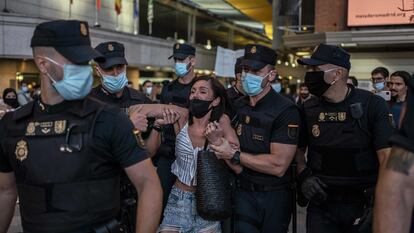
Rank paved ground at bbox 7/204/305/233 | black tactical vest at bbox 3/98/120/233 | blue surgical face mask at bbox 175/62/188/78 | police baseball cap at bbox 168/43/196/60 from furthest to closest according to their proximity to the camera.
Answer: police baseball cap at bbox 168/43/196/60
blue surgical face mask at bbox 175/62/188/78
paved ground at bbox 7/204/305/233
black tactical vest at bbox 3/98/120/233

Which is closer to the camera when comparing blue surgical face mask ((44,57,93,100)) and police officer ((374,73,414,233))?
police officer ((374,73,414,233))

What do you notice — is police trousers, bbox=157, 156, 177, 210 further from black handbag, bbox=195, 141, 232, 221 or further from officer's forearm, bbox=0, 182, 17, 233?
officer's forearm, bbox=0, 182, 17, 233

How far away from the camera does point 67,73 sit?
2.38m

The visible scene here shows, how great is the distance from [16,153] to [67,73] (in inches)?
18.1

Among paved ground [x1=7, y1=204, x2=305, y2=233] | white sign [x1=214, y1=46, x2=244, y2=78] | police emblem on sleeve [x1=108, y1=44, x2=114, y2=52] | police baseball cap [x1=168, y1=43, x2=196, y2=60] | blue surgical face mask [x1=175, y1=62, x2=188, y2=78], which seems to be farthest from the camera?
white sign [x1=214, y1=46, x2=244, y2=78]

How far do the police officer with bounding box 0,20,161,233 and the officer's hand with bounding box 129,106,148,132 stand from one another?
713 mm

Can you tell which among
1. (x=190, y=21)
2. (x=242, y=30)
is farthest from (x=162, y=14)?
(x=242, y=30)

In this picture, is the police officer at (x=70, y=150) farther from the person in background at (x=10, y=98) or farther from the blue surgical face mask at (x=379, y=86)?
the person in background at (x=10, y=98)

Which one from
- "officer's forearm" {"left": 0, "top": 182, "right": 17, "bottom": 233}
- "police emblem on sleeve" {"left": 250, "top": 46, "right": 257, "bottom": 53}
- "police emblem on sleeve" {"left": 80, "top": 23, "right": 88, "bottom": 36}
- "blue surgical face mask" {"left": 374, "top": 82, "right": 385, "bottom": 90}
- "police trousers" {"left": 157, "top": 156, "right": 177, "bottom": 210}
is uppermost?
"police emblem on sleeve" {"left": 250, "top": 46, "right": 257, "bottom": 53}

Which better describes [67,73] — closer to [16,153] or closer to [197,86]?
[16,153]

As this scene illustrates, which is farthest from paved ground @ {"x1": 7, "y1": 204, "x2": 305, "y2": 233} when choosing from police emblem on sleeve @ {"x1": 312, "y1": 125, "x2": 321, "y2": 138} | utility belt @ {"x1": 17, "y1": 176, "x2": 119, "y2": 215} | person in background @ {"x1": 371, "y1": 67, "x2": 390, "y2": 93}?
utility belt @ {"x1": 17, "y1": 176, "x2": 119, "y2": 215}

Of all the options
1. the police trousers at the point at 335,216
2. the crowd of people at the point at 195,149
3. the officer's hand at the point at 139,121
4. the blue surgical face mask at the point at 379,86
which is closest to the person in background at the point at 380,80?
the blue surgical face mask at the point at 379,86

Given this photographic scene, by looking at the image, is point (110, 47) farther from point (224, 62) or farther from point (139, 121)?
point (224, 62)

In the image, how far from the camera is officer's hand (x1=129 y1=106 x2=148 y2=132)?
317 cm
